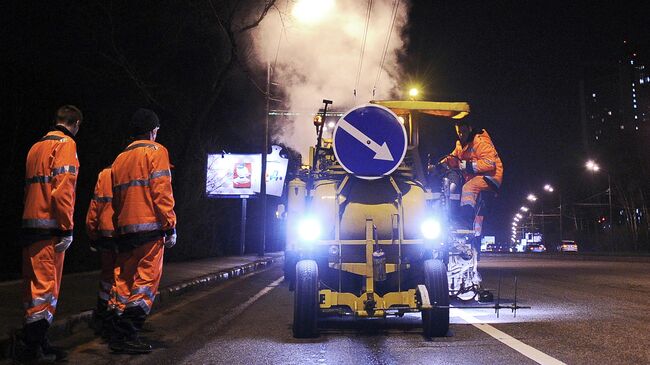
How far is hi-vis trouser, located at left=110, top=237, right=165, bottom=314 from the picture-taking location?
17.5 ft

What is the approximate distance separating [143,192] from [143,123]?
0.71m

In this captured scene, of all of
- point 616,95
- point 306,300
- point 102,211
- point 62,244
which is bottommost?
point 306,300

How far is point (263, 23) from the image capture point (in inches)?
938

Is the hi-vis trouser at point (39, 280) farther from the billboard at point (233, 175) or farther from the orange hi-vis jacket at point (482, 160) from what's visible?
the billboard at point (233, 175)

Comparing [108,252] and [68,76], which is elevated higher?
[68,76]

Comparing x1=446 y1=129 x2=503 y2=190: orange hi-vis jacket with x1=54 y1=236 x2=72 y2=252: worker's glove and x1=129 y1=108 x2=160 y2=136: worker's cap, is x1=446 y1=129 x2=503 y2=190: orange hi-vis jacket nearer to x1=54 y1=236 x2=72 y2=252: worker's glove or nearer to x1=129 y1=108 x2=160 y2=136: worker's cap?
x1=129 y1=108 x2=160 y2=136: worker's cap

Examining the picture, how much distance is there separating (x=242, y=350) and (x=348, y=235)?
1662mm

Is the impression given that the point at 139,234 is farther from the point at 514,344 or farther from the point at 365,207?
the point at 514,344

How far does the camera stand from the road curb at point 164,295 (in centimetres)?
546

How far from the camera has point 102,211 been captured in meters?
6.00

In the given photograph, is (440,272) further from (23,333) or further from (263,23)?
(263,23)

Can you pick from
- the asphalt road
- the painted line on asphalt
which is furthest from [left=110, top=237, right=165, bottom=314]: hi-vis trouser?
the painted line on asphalt

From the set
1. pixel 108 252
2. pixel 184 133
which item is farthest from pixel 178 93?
pixel 108 252

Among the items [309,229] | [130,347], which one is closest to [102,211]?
[130,347]
